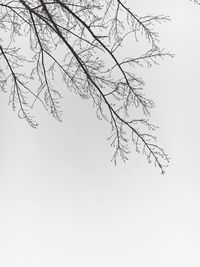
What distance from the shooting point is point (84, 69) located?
4223mm

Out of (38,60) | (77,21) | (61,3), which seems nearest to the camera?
(61,3)

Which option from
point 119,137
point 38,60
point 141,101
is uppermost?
point 38,60

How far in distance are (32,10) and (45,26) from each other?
0.34 metres

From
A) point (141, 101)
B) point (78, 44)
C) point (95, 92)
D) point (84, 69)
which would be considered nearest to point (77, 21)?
point (78, 44)

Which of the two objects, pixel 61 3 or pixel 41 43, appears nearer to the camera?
pixel 61 3

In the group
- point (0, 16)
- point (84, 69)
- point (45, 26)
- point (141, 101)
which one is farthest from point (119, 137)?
point (0, 16)

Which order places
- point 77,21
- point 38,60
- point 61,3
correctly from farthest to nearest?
point 38,60
point 77,21
point 61,3

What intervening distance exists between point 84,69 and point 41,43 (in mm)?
626

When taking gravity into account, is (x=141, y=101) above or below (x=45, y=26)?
below

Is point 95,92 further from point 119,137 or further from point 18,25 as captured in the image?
point 18,25

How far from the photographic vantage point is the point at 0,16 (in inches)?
170

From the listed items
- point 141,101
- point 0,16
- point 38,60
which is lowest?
point 141,101

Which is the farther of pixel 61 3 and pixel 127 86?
pixel 127 86

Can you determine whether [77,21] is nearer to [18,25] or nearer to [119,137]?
[18,25]
